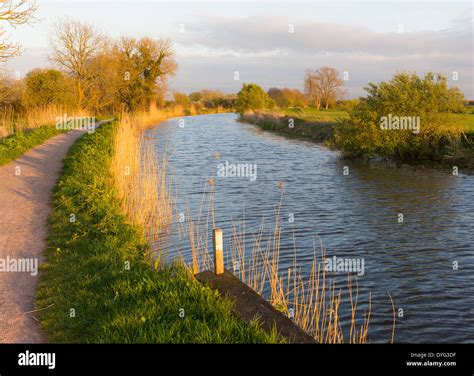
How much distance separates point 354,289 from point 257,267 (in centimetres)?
184

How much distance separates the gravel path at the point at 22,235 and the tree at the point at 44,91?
72.9ft

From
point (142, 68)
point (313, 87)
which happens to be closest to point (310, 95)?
point (313, 87)

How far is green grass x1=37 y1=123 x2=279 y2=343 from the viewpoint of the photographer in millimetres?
4758

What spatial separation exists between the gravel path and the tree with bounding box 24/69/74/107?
22221mm

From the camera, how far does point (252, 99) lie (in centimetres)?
6756

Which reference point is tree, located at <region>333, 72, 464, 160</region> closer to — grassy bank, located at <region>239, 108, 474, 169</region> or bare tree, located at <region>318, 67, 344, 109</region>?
grassy bank, located at <region>239, 108, 474, 169</region>

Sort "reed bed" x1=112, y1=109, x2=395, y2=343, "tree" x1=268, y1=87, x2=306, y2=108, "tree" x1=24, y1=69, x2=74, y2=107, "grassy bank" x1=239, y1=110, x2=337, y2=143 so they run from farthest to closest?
"tree" x1=268, y1=87, x2=306, y2=108 → "tree" x1=24, y1=69, x2=74, y2=107 → "grassy bank" x1=239, y1=110, x2=337, y2=143 → "reed bed" x1=112, y1=109, x2=395, y2=343

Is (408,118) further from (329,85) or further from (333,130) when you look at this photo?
(329,85)

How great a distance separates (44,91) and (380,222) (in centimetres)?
3347

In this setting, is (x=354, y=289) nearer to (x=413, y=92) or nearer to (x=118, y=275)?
(x=118, y=275)

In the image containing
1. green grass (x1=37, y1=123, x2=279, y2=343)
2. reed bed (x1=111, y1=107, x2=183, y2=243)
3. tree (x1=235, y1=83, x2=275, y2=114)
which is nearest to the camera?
green grass (x1=37, y1=123, x2=279, y2=343)

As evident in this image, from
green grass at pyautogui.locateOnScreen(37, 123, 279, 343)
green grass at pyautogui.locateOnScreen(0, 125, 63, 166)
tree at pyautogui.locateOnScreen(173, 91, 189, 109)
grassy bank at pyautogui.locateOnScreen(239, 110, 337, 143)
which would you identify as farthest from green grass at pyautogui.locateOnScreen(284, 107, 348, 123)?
tree at pyautogui.locateOnScreen(173, 91, 189, 109)

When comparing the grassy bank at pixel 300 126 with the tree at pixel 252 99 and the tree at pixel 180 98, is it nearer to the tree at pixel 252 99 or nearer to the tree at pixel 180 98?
the tree at pixel 252 99

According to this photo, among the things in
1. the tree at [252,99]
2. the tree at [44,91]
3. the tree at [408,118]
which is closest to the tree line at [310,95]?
the tree at [252,99]
